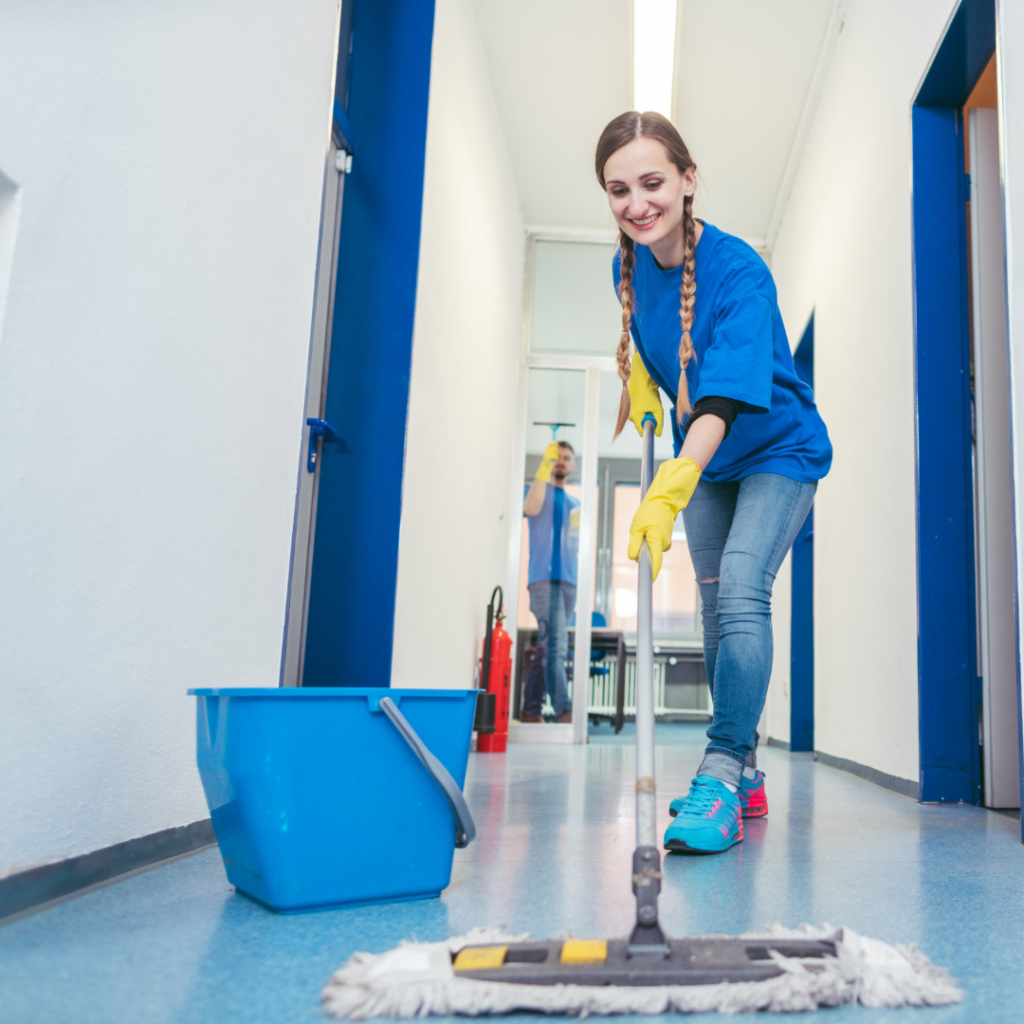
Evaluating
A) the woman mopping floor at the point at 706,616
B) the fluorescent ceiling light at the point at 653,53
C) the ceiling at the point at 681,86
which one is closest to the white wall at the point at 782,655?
the ceiling at the point at 681,86

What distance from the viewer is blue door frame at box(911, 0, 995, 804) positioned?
2082 millimetres

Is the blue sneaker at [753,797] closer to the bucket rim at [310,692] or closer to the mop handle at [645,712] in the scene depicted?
the mop handle at [645,712]

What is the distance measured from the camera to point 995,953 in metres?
0.86

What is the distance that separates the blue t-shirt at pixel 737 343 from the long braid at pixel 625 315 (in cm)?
2

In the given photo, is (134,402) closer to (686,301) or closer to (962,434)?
(686,301)

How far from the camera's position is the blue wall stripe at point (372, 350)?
2.29 metres

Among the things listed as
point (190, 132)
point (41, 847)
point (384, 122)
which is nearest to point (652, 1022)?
point (41, 847)

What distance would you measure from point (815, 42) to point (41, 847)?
3.93 m

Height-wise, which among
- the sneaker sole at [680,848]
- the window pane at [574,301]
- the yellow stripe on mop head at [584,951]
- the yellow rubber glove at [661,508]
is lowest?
the sneaker sole at [680,848]

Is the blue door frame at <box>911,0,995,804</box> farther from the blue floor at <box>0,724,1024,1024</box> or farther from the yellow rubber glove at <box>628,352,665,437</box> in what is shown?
the yellow rubber glove at <box>628,352,665,437</box>

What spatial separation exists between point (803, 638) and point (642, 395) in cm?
267

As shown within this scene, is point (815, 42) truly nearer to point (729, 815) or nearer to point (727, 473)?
point (727, 473)

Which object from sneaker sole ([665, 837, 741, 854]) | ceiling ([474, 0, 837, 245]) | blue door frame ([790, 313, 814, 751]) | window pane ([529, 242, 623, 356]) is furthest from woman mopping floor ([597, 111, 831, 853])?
window pane ([529, 242, 623, 356])

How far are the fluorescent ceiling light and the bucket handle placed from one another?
9.83ft
